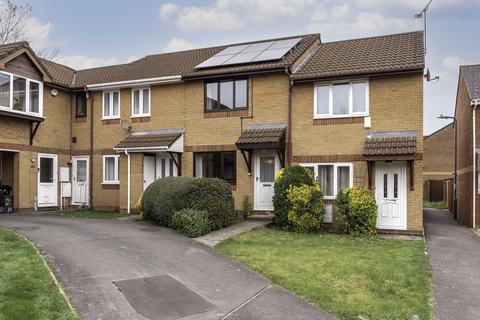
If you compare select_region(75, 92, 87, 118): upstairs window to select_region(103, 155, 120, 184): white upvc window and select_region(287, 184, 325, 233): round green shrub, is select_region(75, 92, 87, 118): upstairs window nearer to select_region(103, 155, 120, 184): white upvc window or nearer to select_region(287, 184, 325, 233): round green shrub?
select_region(103, 155, 120, 184): white upvc window

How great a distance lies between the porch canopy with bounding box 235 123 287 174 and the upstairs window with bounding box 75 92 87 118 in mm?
8291

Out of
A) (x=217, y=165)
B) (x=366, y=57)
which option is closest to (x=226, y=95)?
(x=217, y=165)

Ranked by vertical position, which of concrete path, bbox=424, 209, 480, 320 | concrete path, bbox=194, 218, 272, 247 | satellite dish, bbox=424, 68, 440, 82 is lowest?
concrete path, bbox=424, 209, 480, 320

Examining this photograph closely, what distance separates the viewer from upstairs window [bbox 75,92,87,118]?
1978cm

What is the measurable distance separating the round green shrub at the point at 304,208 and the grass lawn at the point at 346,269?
68 centimetres

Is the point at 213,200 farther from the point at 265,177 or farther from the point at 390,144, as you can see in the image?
the point at 390,144

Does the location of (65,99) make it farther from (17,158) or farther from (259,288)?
(259,288)

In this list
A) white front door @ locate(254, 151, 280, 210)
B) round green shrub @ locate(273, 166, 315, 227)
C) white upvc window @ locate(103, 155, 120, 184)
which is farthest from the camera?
white upvc window @ locate(103, 155, 120, 184)

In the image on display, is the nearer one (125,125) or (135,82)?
(135,82)

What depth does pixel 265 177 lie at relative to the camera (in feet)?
52.6

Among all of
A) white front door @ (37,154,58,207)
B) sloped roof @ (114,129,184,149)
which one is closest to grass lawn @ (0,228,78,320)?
sloped roof @ (114,129,184,149)

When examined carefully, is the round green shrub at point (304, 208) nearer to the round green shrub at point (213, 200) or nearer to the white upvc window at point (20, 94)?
the round green shrub at point (213, 200)

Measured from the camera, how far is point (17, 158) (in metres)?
17.2

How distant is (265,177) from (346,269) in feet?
24.8
